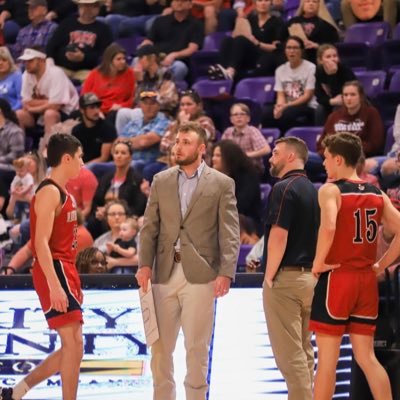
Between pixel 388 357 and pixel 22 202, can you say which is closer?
pixel 388 357

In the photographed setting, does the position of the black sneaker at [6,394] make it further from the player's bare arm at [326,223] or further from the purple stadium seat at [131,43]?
the purple stadium seat at [131,43]

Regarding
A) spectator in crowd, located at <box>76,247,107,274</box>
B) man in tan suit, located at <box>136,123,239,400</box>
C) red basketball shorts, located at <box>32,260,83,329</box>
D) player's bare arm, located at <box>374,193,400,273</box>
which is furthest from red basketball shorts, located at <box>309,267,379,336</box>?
spectator in crowd, located at <box>76,247,107,274</box>

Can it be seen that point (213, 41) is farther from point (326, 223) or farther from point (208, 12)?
point (326, 223)

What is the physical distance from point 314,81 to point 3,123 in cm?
341

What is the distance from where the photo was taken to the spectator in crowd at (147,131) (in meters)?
12.8

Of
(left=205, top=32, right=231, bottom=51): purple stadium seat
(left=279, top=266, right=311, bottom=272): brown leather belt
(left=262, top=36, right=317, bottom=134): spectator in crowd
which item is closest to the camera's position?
(left=279, top=266, right=311, bottom=272): brown leather belt

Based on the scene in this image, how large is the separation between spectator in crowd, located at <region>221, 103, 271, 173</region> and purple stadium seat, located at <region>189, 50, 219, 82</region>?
2.20 meters

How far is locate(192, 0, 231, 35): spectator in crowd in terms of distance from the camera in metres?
15.0

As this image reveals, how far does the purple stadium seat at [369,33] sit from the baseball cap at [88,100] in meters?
2.87

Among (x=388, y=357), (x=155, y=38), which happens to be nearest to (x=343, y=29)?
(x=155, y=38)

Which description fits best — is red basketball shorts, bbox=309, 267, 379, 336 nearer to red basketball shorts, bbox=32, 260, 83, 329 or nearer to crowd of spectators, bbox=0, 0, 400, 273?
red basketball shorts, bbox=32, 260, 83, 329

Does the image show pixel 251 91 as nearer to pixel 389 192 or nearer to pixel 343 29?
pixel 343 29

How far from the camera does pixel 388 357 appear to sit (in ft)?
26.9

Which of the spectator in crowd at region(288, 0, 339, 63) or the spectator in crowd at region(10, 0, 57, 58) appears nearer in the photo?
the spectator in crowd at region(288, 0, 339, 63)
